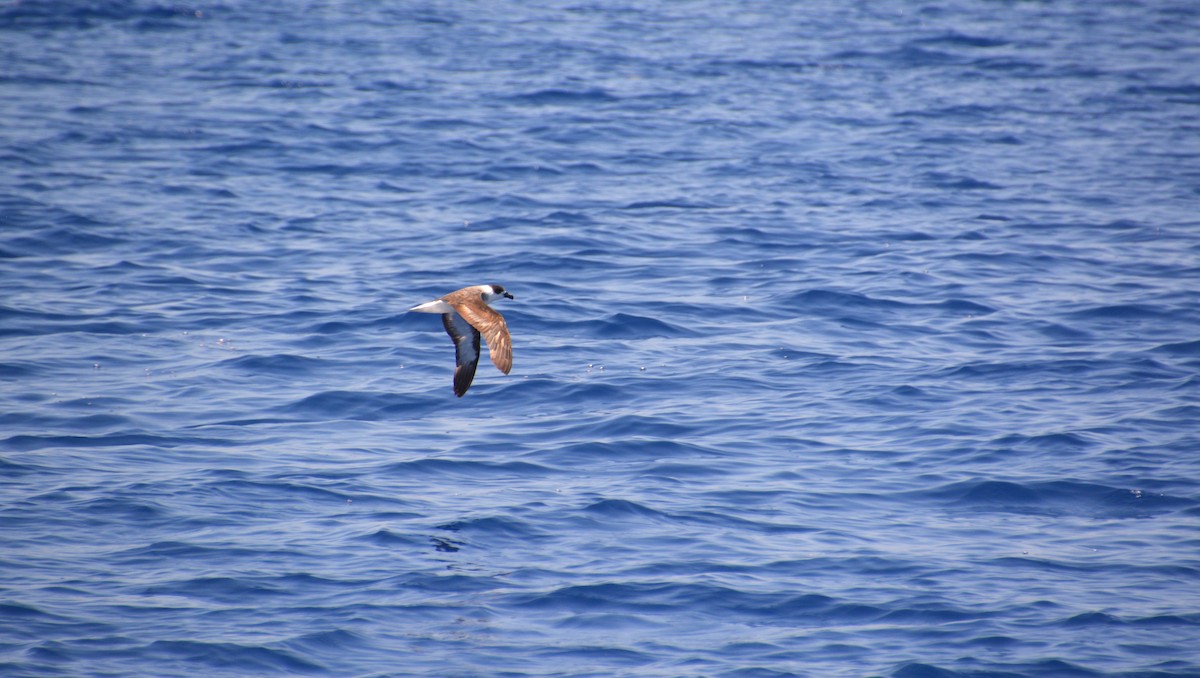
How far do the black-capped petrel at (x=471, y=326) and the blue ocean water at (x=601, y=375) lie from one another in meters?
0.68

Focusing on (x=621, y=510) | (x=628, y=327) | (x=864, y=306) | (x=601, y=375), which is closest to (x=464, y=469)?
(x=621, y=510)

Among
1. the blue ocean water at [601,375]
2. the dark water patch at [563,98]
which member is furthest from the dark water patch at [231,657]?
the dark water patch at [563,98]

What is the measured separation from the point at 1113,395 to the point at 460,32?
21.5 metres

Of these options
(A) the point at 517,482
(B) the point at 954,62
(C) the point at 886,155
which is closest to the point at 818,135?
(C) the point at 886,155

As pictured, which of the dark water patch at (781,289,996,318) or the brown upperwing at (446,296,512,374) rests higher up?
the brown upperwing at (446,296,512,374)

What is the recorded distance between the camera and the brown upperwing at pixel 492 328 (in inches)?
416

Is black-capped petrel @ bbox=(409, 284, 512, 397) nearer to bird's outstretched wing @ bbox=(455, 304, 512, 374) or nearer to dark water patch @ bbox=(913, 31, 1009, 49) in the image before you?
bird's outstretched wing @ bbox=(455, 304, 512, 374)

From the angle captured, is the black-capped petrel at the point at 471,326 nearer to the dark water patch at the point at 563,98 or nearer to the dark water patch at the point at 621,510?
the dark water patch at the point at 621,510

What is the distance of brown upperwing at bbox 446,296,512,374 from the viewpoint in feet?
34.6

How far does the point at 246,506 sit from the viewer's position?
411 inches

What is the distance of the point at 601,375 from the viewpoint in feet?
43.4

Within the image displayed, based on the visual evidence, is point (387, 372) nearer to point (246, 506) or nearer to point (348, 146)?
point (246, 506)

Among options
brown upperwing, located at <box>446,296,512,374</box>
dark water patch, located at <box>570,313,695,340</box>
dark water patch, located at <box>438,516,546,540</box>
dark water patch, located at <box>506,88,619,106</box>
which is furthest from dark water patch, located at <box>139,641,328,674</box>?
dark water patch, located at <box>506,88,619,106</box>

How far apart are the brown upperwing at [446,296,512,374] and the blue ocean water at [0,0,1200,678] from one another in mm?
1099
